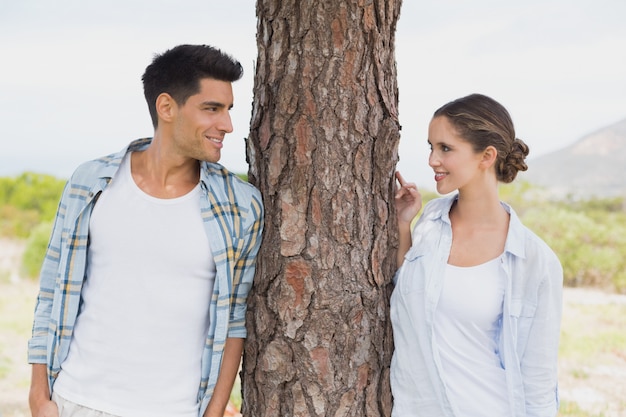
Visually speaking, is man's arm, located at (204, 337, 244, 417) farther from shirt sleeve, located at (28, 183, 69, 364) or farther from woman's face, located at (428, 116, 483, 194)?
woman's face, located at (428, 116, 483, 194)

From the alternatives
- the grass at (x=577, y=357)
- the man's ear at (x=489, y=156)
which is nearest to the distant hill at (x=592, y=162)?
the grass at (x=577, y=357)

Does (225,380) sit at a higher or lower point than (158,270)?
lower

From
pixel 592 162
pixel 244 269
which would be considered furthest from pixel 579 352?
pixel 592 162

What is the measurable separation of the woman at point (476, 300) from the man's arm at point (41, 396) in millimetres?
1040

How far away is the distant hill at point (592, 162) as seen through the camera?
1388cm

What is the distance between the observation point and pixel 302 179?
2236mm

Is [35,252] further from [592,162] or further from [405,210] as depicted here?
[592,162]

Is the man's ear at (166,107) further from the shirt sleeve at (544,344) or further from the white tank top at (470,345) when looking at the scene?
the shirt sleeve at (544,344)

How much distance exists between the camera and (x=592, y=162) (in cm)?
1505

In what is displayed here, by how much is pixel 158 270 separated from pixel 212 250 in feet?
0.53

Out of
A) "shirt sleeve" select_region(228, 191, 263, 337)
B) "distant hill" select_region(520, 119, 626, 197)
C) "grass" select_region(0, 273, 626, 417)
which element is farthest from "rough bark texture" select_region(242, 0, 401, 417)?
"distant hill" select_region(520, 119, 626, 197)

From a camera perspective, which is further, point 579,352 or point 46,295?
point 579,352

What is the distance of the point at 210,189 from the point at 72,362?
0.65m

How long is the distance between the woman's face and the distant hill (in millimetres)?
11589
